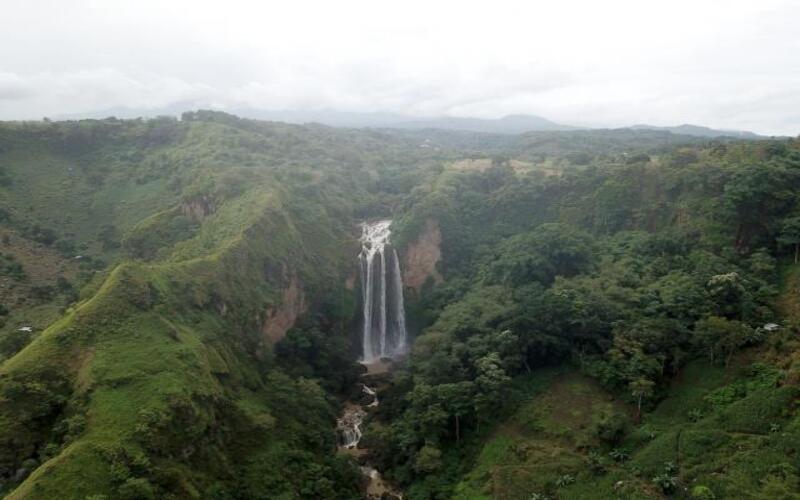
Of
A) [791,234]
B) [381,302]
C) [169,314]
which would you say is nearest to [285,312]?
[381,302]

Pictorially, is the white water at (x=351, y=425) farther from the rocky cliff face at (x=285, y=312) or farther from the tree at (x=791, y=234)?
the tree at (x=791, y=234)

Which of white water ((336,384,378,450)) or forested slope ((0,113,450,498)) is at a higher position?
forested slope ((0,113,450,498))

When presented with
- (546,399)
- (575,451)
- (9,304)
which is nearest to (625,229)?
(546,399)

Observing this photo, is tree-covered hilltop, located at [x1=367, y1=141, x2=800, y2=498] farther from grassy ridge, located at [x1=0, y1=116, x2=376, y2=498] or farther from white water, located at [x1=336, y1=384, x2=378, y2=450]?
grassy ridge, located at [x1=0, y1=116, x2=376, y2=498]

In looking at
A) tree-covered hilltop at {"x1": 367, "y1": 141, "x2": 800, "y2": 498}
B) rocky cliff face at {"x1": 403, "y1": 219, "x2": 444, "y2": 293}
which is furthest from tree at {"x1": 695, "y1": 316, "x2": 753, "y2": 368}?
rocky cliff face at {"x1": 403, "y1": 219, "x2": 444, "y2": 293}

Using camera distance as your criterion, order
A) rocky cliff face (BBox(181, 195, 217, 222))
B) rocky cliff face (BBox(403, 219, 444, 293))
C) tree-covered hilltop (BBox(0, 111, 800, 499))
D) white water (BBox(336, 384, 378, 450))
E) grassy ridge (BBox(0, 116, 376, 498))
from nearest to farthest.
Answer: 1. grassy ridge (BBox(0, 116, 376, 498))
2. tree-covered hilltop (BBox(0, 111, 800, 499))
3. white water (BBox(336, 384, 378, 450))
4. rocky cliff face (BBox(181, 195, 217, 222))
5. rocky cliff face (BBox(403, 219, 444, 293))

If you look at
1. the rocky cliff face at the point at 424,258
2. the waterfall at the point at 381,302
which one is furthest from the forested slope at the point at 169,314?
the rocky cliff face at the point at 424,258

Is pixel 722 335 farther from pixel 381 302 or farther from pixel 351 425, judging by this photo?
pixel 381 302
